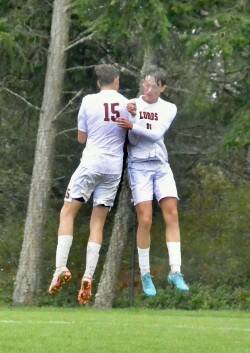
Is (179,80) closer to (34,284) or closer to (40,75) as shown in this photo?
(40,75)

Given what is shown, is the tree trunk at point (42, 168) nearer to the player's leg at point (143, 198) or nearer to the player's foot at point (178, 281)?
the player's leg at point (143, 198)

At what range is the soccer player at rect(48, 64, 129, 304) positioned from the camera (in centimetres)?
1080

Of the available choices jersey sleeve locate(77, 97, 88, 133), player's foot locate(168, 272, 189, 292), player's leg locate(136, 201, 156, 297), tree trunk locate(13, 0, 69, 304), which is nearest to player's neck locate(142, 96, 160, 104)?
jersey sleeve locate(77, 97, 88, 133)

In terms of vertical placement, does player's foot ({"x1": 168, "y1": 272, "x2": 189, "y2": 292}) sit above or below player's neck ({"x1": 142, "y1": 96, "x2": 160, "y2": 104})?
below

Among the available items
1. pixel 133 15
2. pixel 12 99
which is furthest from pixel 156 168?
pixel 12 99

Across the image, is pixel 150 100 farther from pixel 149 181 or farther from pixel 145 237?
pixel 145 237

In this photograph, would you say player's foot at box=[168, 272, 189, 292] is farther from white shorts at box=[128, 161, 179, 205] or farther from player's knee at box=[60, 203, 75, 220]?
player's knee at box=[60, 203, 75, 220]

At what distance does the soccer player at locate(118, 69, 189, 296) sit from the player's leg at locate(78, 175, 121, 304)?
227 millimetres

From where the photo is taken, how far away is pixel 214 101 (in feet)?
82.9

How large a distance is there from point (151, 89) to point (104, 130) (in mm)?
588

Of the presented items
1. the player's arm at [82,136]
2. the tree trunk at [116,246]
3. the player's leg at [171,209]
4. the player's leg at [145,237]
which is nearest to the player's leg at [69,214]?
the player's arm at [82,136]

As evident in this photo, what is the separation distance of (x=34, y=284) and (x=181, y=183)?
4.53 meters

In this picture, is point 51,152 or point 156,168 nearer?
point 156,168

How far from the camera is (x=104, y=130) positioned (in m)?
10.8
